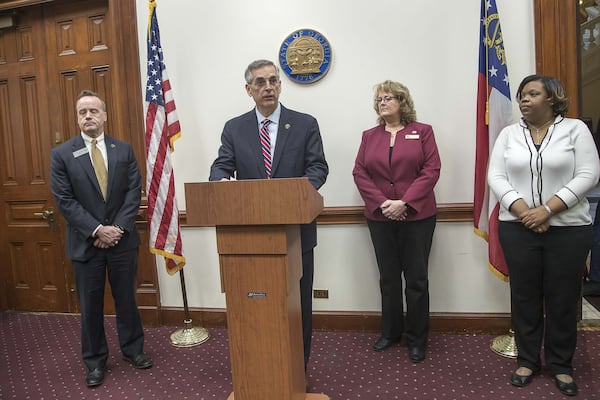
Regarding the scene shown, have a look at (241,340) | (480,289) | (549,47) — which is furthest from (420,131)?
(241,340)

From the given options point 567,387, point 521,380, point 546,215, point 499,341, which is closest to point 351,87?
point 546,215

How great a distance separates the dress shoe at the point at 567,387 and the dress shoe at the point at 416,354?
701 mm

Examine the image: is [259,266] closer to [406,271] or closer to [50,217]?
[406,271]

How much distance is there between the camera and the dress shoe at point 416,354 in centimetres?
266

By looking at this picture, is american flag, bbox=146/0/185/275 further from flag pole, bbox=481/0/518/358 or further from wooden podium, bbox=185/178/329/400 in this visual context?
flag pole, bbox=481/0/518/358

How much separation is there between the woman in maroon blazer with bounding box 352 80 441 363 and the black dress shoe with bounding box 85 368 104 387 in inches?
68.5

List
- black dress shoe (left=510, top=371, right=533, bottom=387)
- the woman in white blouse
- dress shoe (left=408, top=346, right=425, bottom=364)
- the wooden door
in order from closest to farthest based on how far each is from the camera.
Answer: the woman in white blouse
black dress shoe (left=510, top=371, right=533, bottom=387)
dress shoe (left=408, top=346, right=425, bottom=364)
the wooden door

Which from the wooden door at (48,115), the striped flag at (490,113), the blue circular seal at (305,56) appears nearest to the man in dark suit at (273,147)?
the blue circular seal at (305,56)

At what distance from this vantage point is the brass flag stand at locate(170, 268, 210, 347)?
311 cm

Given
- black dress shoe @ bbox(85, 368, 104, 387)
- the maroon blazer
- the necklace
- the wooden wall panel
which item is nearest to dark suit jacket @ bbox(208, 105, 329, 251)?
the maroon blazer

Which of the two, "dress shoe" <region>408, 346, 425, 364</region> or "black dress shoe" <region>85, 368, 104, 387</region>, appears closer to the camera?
"black dress shoe" <region>85, 368, 104, 387</region>

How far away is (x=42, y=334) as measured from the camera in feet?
11.2

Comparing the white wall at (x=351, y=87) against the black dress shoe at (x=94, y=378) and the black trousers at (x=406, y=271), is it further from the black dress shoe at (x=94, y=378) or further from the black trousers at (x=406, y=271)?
the black dress shoe at (x=94, y=378)

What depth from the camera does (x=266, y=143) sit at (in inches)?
89.7
